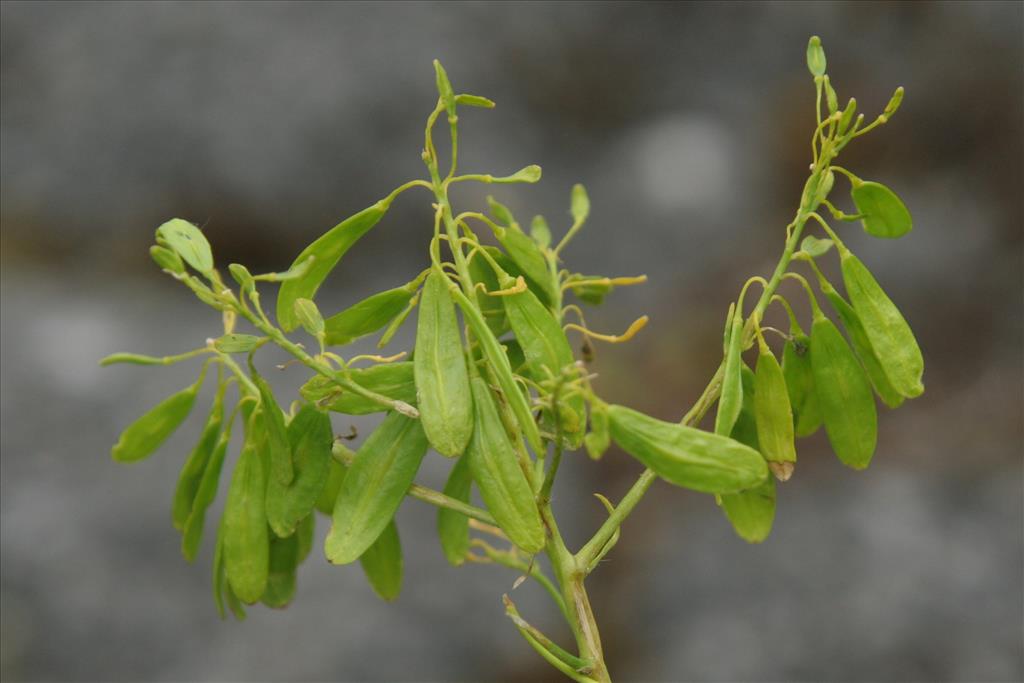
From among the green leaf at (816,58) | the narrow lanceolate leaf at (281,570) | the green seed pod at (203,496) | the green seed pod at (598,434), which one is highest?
the green leaf at (816,58)

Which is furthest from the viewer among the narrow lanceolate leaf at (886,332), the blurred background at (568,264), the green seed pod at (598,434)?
the blurred background at (568,264)

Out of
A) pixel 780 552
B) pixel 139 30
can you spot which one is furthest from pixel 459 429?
pixel 139 30

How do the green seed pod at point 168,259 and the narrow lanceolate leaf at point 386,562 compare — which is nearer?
the green seed pod at point 168,259

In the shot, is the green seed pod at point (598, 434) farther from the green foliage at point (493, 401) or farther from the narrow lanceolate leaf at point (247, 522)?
the narrow lanceolate leaf at point (247, 522)

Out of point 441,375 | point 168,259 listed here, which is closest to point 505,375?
point 441,375

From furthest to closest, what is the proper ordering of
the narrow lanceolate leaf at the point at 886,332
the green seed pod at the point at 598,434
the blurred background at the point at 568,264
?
the blurred background at the point at 568,264 → the narrow lanceolate leaf at the point at 886,332 → the green seed pod at the point at 598,434

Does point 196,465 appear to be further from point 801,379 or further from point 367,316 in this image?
point 801,379

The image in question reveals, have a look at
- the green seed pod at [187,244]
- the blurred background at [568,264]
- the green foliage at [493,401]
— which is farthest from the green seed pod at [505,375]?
the blurred background at [568,264]
